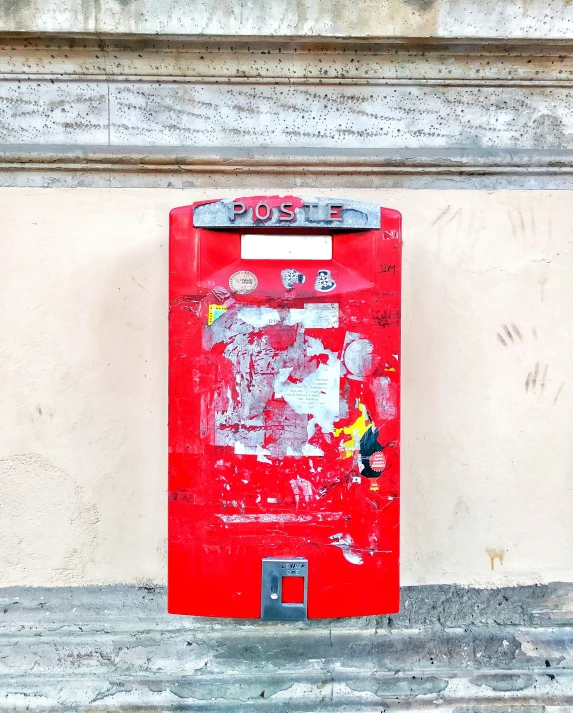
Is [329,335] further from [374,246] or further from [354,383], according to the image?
[374,246]

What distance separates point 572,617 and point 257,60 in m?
3.08

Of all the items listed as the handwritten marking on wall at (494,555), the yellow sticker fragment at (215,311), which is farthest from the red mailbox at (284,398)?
the handwritten marking on wall at (494,555)

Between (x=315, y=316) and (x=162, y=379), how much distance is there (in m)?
0.88

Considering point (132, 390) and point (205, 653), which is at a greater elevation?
point (132, 390)

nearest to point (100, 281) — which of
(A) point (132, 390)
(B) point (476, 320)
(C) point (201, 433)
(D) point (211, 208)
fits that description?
(A) point (132, 390)

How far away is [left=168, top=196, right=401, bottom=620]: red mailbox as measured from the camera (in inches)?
66.6

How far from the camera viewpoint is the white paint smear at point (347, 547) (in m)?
1.73

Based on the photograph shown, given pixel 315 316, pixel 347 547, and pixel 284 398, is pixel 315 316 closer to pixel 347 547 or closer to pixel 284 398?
pixel 284 398

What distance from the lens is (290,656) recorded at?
2166 millimetres

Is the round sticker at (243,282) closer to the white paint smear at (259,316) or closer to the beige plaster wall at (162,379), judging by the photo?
the white paint smear at (259,316)

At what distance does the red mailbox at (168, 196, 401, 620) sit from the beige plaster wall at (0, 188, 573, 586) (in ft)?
1.70

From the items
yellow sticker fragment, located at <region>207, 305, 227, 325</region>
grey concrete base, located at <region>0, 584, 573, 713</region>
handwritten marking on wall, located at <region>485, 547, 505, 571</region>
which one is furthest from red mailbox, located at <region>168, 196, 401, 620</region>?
handwritten marking on wall, located at <region>485, 547, 505, 571</region>

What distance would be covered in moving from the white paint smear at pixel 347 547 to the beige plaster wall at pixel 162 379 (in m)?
0.56

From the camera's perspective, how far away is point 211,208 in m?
1.69
